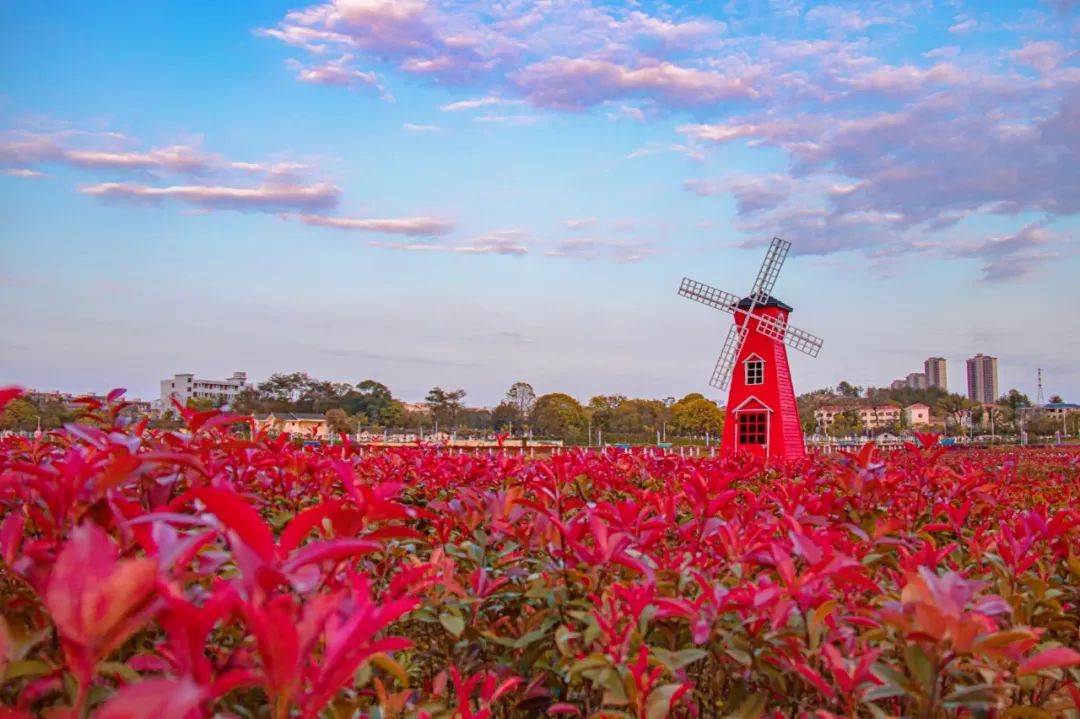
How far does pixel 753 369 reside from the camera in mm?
22406

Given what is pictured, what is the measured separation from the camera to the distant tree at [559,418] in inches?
2625

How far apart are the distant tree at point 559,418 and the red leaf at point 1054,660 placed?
63.8 metres

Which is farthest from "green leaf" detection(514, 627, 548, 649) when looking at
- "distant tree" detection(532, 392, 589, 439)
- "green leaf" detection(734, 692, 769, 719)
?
"distant tree" detection(532, 392, 589, 439)

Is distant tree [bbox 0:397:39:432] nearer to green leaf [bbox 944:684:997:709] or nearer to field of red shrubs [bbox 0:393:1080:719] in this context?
field of red shrubs [bbox 0:393:1080:719]

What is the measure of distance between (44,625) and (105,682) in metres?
0.18

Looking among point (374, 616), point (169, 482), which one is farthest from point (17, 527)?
point (374, 616)

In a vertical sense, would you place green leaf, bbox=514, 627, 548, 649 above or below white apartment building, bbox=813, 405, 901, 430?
below

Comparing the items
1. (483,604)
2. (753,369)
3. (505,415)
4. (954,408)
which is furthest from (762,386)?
(954,408)

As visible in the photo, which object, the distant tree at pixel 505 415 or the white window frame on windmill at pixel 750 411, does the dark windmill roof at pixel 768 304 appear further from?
the distant tree at pixel 505 415

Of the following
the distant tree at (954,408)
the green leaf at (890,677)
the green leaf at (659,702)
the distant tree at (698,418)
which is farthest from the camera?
the distant tree at (954,408)

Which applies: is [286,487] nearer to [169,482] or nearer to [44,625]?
[169,482]

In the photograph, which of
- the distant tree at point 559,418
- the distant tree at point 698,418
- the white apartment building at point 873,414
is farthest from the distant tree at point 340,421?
the white apartment building at point 873,414

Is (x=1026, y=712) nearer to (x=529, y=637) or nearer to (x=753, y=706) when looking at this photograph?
(x=753, y=706)

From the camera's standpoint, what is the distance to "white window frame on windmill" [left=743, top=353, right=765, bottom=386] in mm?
22156
